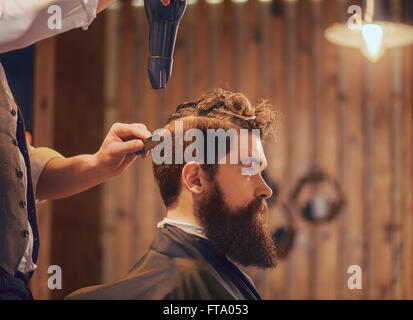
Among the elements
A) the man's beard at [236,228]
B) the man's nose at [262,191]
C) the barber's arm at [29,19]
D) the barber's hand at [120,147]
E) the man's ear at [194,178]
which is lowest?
the man's beard at [236,228]

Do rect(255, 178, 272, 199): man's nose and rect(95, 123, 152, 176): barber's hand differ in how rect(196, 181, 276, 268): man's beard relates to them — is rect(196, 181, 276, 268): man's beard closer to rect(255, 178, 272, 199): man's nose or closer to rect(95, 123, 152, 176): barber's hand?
rect(255, 178, 272, 199): man's nose

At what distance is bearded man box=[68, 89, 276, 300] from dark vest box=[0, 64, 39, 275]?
0.52 ft

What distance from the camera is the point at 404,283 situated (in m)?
2.68

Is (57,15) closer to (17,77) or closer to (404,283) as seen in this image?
(17,77)

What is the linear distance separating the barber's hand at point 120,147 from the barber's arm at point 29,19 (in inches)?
9.6

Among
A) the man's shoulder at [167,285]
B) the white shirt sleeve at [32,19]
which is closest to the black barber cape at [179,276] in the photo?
the man's shoulder at [167,285]

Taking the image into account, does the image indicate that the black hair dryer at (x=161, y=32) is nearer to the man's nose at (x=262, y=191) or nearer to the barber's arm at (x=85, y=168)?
the barber's arm at (x=85, y=168)

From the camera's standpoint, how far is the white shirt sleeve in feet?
3.01

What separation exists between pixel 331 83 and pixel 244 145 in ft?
6.02

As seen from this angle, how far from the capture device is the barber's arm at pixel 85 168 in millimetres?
1130

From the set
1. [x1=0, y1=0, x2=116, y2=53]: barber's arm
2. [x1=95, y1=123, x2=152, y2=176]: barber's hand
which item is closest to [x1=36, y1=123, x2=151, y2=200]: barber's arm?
[x1=95, y1=123, x2=152, y2=176]: barber's hand

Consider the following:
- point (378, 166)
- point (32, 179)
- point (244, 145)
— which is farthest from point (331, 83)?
point (32, 179)

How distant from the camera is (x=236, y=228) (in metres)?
1.10

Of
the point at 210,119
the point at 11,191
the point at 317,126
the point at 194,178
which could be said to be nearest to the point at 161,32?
→ the point at 210,119
